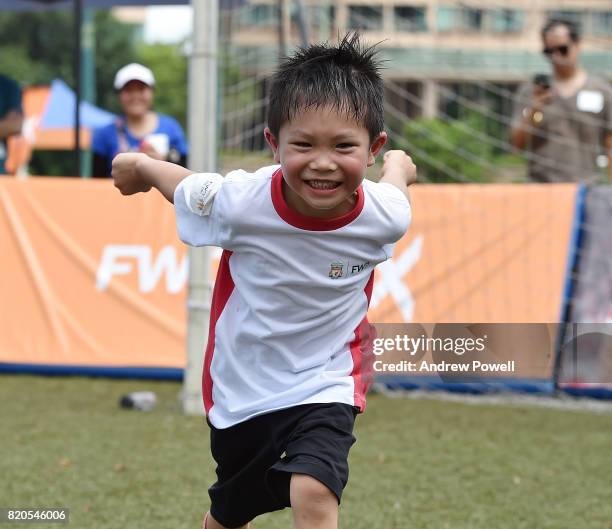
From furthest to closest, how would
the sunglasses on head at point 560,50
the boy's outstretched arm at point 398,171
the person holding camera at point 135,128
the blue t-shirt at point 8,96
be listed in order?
1. the blue t-shirt at point 8,96
2. the person holding camera at point 135,128
3. the sunglasses on head at point 560,50
4. the boy's outstretched arm at point 398,171

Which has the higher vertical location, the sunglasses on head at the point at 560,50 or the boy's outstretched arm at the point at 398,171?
the sunglasses on head at the point at 560,50

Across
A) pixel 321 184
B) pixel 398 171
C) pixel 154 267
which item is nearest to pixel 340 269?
pixel 321 184

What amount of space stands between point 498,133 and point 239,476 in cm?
1514

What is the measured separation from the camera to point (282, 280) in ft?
8.97

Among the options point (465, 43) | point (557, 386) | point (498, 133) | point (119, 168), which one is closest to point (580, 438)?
point (557, 386)

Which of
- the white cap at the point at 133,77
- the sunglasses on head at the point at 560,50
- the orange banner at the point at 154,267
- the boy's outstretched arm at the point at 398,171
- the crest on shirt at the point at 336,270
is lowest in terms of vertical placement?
the orange banner at the point at 154,267

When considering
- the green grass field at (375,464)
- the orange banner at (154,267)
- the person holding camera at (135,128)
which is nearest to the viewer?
the green grass field at (375,464)

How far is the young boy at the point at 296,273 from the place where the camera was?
2.58 m

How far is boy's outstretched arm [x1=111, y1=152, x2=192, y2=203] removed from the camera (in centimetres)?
284

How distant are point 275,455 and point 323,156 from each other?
764 mm

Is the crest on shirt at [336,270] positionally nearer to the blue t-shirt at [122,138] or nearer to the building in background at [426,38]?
the building in background at [426,38]

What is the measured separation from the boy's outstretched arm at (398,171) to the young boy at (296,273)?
0.12m

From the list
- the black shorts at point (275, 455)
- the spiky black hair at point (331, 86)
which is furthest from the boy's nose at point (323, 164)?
the black shorts at point (275, 455)

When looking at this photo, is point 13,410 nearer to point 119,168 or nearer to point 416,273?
point 416,273
